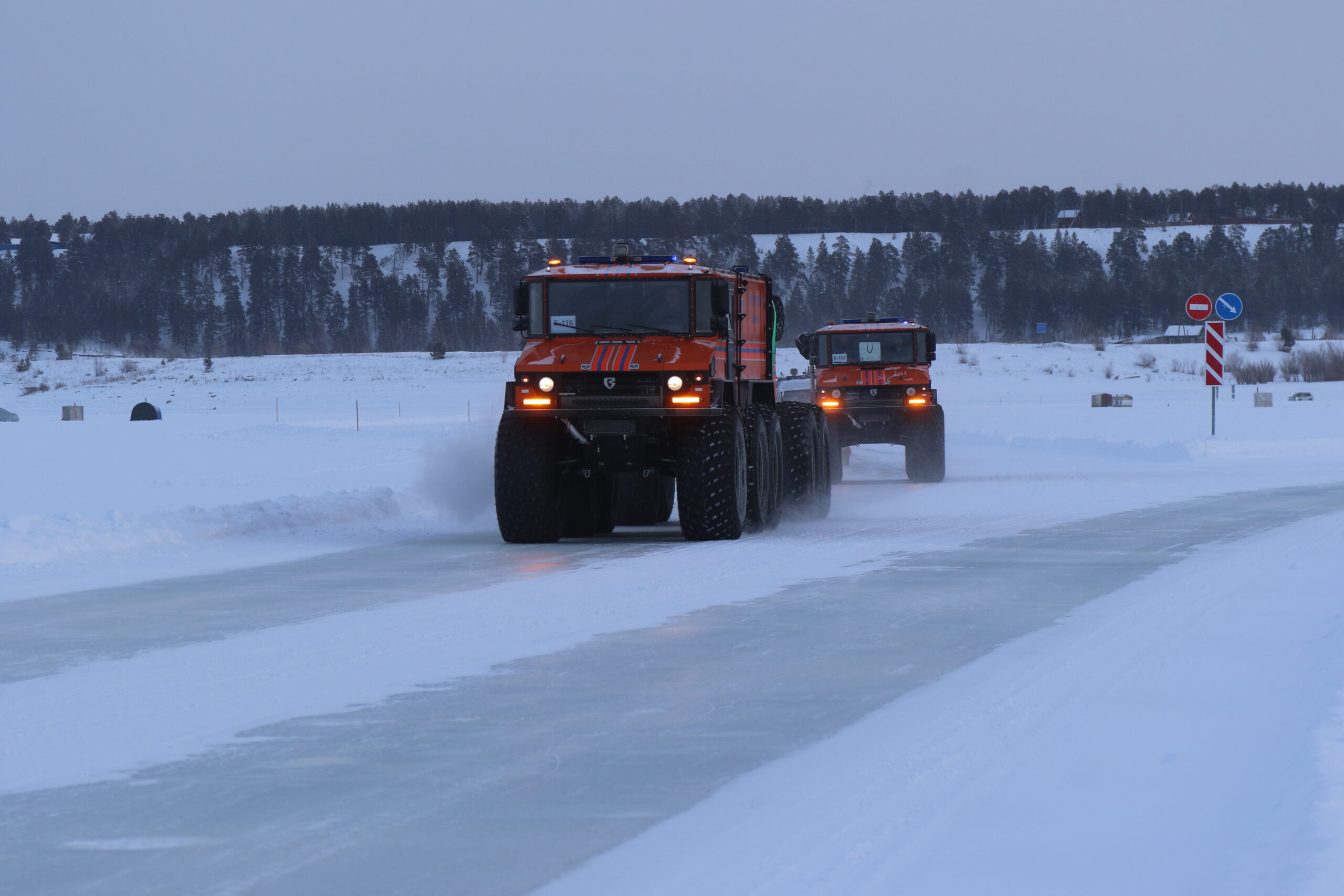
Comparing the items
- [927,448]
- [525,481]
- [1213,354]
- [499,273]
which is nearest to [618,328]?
[525,481]

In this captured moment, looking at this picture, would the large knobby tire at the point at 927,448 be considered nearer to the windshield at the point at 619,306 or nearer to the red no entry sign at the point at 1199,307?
the red no entry sign at the point at 1199,307

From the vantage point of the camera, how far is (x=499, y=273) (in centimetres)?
16638

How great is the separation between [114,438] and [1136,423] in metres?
25.0

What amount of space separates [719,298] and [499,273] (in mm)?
152700

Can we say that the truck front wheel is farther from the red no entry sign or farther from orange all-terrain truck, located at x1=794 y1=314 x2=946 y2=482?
the red no entry sign

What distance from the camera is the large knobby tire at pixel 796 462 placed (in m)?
18.8

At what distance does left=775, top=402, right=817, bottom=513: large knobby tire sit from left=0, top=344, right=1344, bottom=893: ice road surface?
2.93 feet

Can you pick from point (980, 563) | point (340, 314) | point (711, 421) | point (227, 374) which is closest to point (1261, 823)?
point (980, 563)

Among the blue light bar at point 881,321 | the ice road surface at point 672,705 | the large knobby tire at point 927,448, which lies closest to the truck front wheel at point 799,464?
the ice road surface at point 672,705

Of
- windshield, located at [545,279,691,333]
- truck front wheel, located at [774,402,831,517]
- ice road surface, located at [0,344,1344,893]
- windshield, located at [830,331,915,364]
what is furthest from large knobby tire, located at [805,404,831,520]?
windshield, located at [830,331,915,364]

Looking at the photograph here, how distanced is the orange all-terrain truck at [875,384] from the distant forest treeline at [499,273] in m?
121

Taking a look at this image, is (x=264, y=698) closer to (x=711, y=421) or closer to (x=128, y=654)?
(x=128, y=654)

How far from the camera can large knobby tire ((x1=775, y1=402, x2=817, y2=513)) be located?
1877 centimetres

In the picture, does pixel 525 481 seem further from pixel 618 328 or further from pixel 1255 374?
pixel 1255 374
